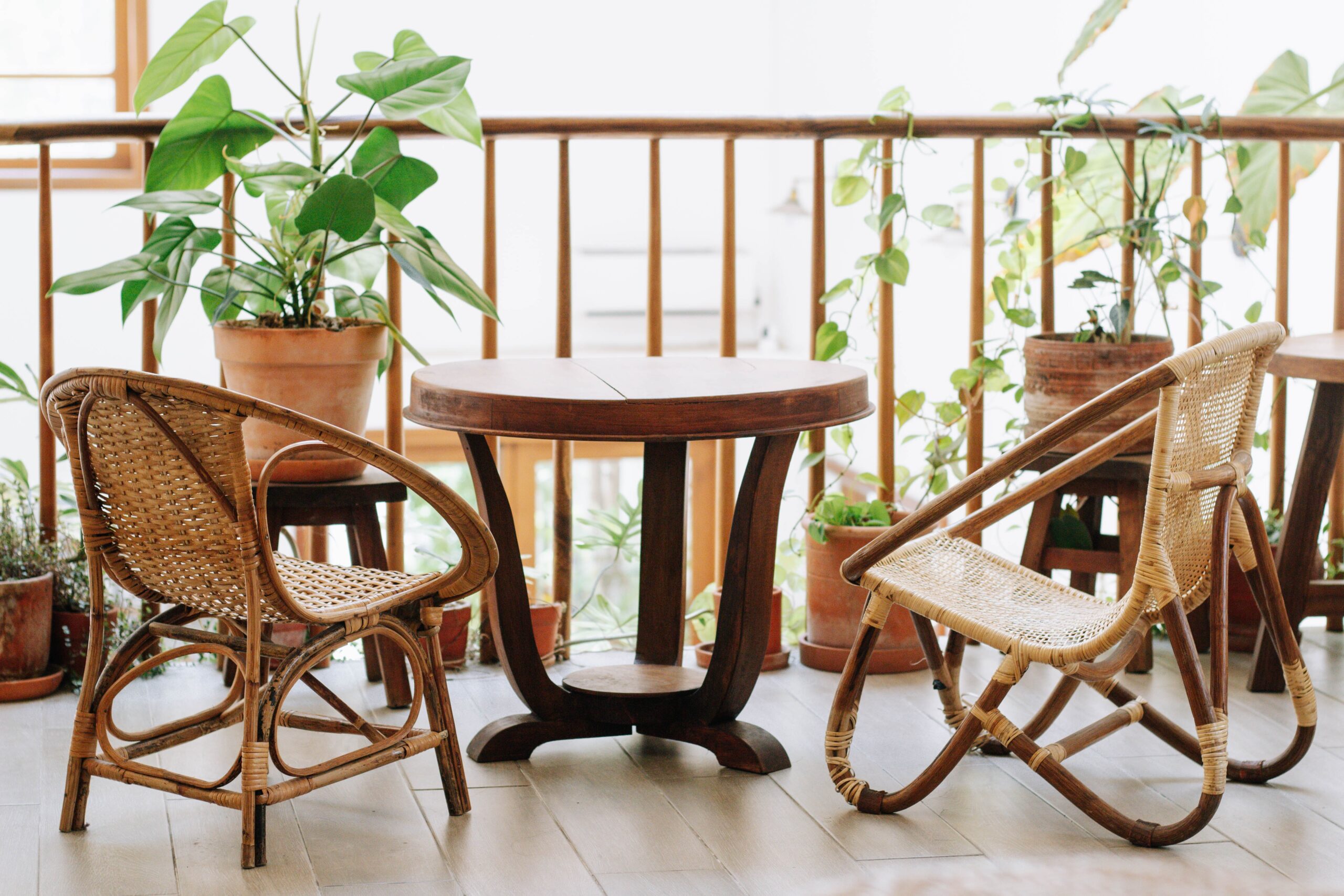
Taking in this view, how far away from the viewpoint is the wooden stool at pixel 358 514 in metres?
2.33

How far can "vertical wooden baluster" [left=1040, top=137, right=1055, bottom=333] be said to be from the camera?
2.79 meters

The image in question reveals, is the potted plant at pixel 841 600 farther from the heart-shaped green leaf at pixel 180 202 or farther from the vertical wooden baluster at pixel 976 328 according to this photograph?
the heart-shaped green leaf at pixel 180 202

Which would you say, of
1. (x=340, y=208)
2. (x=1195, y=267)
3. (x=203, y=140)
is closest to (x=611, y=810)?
(x=340, y=208)

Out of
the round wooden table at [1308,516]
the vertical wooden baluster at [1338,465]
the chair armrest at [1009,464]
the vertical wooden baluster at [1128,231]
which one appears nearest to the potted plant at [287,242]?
the chair armrest at [1009,464]

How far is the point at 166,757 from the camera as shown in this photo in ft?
7.22

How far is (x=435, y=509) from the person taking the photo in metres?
1.88

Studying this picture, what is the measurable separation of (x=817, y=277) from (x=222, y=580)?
146 cm

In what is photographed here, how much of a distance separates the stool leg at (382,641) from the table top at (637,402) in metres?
0.35

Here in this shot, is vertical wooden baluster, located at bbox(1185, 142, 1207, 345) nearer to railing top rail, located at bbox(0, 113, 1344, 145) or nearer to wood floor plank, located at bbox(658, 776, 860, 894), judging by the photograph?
railing top rail, located at bbox(0, 113, 1344, 145)

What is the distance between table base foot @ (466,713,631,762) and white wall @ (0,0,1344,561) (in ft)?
8.16

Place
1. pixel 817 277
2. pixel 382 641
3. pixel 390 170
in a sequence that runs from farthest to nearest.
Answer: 1. pixel 817 277
2. pixel 382 641
3. pixel 390 170

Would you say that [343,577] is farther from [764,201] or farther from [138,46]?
[764,201]

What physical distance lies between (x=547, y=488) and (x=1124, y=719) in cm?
450

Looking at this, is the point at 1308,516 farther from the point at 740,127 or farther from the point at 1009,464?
the point at 740,127
